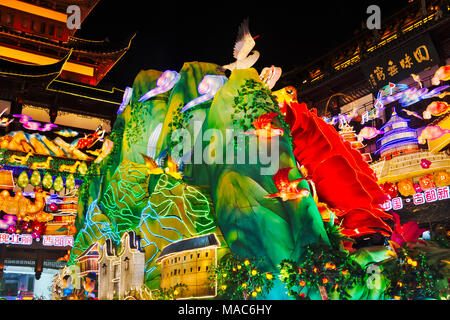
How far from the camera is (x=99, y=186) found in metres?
15.5

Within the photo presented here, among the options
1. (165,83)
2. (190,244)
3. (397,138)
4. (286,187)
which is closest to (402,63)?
(397,138)

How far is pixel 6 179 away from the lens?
2247 cm

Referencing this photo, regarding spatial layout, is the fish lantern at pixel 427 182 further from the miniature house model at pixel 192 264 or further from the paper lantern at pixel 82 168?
the paper lantern at pixel 82 168

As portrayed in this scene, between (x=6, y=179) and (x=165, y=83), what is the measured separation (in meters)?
12.8

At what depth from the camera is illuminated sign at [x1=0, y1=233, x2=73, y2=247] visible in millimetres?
22531

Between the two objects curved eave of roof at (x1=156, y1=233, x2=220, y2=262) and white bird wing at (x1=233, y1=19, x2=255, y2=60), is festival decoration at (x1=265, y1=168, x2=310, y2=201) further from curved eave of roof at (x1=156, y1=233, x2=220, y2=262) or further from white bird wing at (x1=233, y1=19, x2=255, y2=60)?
white bird wing at (x1=233, y1=19, x2=255, y2=60)

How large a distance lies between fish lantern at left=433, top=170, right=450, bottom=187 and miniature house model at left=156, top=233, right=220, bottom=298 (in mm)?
11960

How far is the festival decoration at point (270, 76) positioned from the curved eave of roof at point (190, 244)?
4201 millimetres

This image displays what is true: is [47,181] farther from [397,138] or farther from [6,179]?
[397,138]

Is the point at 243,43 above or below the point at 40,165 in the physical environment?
below

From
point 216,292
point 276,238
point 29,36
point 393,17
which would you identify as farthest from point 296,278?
point 29,36

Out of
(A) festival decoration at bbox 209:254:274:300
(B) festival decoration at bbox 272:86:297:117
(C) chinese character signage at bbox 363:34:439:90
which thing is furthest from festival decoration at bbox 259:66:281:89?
(C) chinese character signage at bbox 363:34:439:90

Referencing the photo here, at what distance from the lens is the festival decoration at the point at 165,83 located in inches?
529
